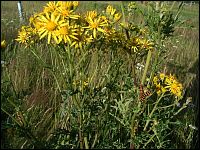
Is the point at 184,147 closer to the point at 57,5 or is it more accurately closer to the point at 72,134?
the point at 72,134

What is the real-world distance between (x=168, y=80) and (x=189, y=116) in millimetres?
774

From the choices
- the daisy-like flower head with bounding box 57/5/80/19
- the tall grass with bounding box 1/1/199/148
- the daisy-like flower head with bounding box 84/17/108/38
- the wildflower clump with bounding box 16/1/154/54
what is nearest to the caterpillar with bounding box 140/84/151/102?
the tall grass with bounding box 1/1/199/148

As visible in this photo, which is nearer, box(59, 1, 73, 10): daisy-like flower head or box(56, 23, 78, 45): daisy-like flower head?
box(56, 23, 78, 45): daisy-like flower head

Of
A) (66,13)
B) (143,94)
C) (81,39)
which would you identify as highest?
(66,13)

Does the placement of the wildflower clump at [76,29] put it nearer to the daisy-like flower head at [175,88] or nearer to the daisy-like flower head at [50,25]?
the daisy-like flower head at [50,25]

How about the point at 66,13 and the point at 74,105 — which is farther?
the point at 74,105

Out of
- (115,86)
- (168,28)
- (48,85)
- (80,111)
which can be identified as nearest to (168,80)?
(115,86)

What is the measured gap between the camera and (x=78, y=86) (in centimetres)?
162

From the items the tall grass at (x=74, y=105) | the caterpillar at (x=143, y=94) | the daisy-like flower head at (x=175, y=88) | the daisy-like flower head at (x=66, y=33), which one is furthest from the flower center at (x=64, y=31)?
the daisy-like flower head at (x=175, y=88)

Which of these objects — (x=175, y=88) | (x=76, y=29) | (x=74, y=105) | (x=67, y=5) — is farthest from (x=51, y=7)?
(x=175, y=88)

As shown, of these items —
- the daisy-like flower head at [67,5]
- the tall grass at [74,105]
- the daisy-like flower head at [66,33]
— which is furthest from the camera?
the tall grass at [74,105]

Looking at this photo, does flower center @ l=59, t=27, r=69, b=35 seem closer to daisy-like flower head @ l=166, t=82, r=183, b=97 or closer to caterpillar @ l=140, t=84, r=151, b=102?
caterpillar @ l=140, t=84, r=151, b=102

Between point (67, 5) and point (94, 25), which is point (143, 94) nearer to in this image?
point (94, 25)

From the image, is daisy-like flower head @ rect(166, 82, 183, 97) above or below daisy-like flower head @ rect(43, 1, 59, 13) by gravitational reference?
below
